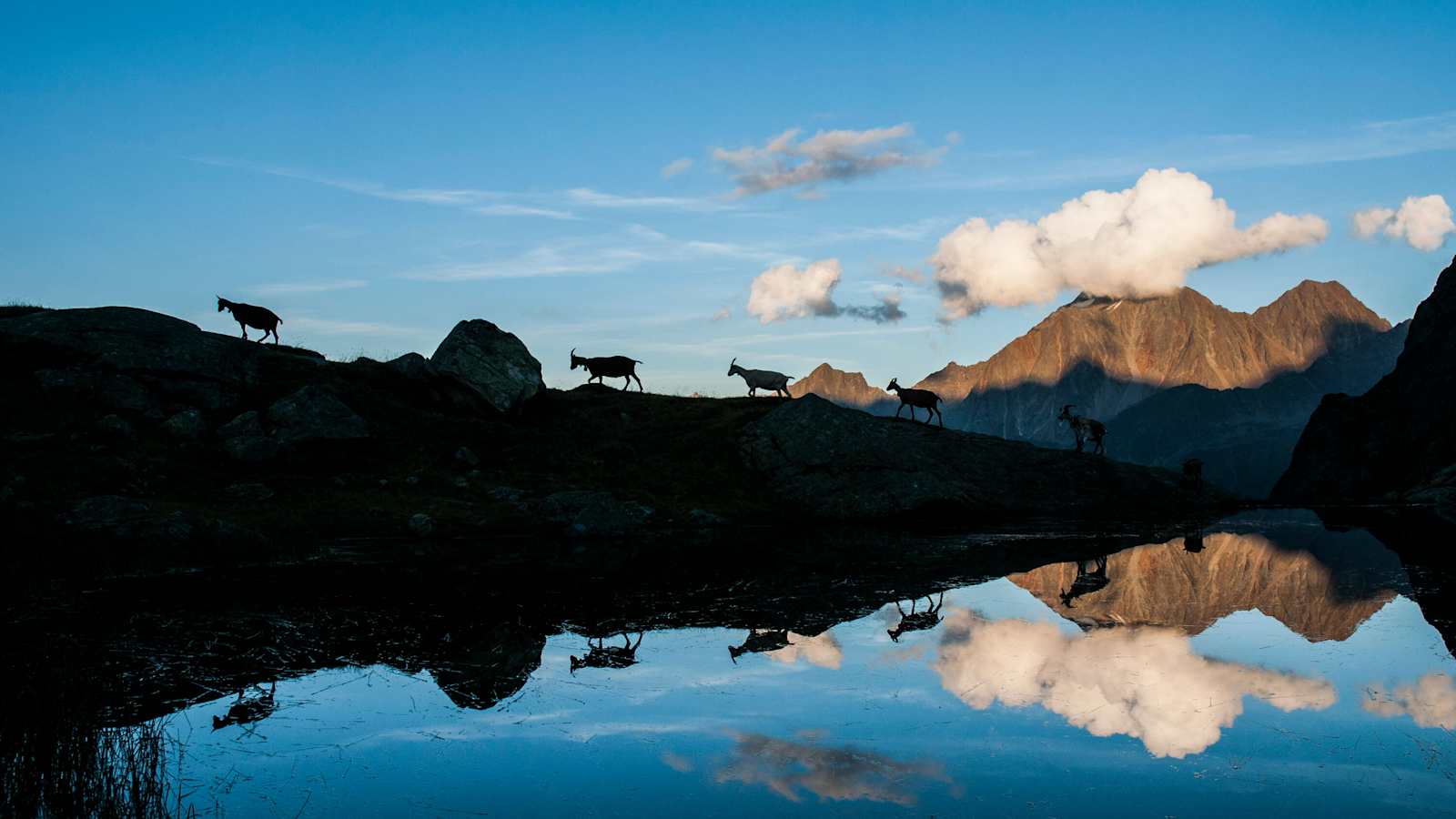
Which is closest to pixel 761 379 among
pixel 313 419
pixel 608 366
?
pixel 608 366

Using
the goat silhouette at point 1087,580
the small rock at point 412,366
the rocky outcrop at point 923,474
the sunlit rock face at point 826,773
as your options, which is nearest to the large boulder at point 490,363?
the small rock at point 412,366

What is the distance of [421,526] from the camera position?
118 ft

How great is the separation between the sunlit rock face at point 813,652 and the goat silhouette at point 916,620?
138 centimetres

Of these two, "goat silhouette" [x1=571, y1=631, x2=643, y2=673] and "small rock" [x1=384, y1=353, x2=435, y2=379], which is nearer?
"goat silhouette" [x1=571, y1=631, x2=643, y2=673]

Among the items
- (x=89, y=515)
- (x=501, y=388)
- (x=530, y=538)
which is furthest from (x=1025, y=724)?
(x=501, y=388)

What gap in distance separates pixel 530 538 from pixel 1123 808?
91.1 feet

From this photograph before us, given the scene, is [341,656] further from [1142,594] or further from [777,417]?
[777,417]

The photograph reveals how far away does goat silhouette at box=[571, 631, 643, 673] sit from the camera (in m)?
18.3

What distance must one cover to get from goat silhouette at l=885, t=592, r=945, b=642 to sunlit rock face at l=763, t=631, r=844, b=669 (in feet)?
4.54

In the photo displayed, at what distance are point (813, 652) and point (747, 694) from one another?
10.4 feet

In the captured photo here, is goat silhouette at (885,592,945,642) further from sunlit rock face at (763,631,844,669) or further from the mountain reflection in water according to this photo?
sunlit rock face at (763,631,844,669)

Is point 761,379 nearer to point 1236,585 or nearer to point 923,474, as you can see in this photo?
point 923,474

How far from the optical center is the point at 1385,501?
2012 inches

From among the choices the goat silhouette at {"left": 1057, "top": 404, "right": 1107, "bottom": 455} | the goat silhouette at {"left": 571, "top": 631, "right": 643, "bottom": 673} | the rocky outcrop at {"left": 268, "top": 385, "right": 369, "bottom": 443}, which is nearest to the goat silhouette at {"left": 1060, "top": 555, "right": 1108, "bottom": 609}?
the goat silhouette at {"left": 571, "top": 631, "right": 643, "bottom": 673}
